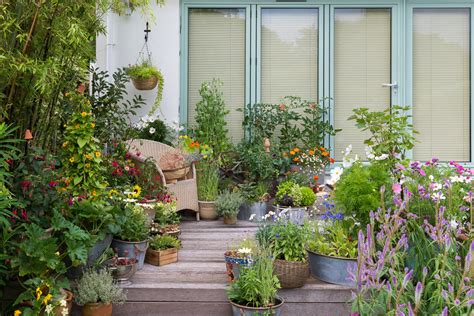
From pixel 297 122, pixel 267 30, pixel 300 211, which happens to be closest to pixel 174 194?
pixel 300 211

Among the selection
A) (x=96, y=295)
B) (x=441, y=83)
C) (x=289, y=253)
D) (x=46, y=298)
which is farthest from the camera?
(x=441, y=83)

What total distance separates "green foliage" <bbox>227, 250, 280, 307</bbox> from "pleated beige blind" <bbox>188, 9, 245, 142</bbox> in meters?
3.61

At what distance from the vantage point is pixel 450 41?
7.07 meters

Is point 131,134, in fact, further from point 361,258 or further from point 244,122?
point 361,258

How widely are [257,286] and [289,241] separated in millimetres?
566

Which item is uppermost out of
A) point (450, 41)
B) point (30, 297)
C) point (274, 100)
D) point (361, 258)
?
point (450, 41)

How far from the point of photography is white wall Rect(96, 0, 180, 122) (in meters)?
6.93

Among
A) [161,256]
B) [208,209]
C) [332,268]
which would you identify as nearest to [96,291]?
[161,256]

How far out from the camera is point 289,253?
385 cm

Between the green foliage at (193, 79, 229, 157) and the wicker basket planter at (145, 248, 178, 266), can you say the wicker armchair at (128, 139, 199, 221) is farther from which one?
the wicker basket planter at (145, 248, 178, 266)

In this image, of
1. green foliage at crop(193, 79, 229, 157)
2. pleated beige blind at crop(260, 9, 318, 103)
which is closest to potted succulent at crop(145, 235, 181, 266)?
green foliage at crop(193, 79, 229, 157)

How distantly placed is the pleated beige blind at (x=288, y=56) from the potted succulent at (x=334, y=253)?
3.19m

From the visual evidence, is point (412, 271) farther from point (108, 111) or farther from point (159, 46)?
point (159, 46)

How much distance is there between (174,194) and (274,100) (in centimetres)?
204
